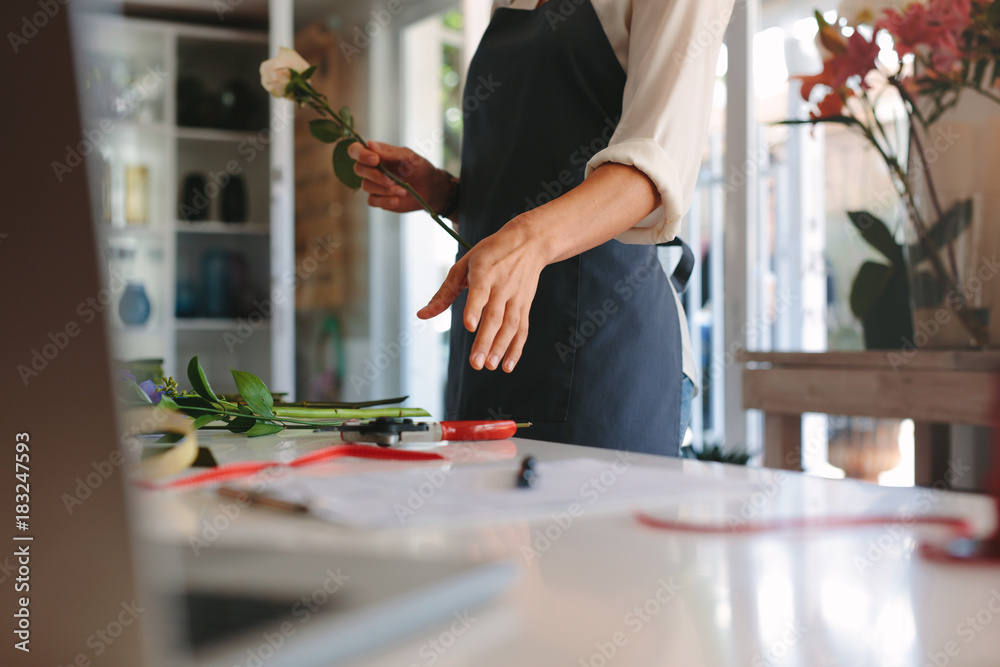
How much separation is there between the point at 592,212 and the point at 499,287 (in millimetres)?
138

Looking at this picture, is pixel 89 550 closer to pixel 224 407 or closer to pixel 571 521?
pixel 571 521

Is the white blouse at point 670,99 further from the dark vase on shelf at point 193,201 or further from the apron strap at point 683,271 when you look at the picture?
the dark vase on shelf at point 193,201

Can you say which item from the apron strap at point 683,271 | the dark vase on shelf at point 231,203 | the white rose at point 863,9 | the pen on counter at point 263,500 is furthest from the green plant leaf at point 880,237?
the dark vase on shelf at point 231,203

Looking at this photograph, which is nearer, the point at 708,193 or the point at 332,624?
the point at 332,624

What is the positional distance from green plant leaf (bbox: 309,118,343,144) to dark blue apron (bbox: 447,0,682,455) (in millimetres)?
215

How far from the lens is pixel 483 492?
449mm

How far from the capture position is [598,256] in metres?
1.01

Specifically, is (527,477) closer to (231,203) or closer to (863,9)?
(863,9)

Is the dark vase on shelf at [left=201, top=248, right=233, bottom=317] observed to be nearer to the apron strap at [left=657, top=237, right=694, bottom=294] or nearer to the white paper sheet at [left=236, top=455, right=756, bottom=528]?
the apron strap at [left=657, top=237, right=694, bottom=294]

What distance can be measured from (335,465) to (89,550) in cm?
42

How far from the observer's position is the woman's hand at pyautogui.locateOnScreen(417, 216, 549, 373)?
2.17 ft

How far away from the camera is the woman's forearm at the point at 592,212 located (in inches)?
28.1

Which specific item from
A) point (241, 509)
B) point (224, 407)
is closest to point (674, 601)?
point (241, 509)

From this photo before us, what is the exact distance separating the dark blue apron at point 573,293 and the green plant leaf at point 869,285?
91 cm
